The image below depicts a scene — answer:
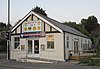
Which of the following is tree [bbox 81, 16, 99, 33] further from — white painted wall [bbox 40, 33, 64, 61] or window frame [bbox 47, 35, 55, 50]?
white painted wall [bbox 40, 33, 64, 61]

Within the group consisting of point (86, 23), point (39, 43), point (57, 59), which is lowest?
point (57, 59)

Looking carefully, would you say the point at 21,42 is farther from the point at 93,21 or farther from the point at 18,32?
the point at 93,21

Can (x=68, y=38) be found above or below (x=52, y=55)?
above

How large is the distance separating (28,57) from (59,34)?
17.2ft

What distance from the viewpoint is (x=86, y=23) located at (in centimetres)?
8738

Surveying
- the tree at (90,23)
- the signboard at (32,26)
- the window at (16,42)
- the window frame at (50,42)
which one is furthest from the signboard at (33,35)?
the tree at (90,23)

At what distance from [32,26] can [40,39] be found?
215cm

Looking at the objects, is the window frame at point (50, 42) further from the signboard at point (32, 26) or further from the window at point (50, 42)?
the signboard at point (32, 26)

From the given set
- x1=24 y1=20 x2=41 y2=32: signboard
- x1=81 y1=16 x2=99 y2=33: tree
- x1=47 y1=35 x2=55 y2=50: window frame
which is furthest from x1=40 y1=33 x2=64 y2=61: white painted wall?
x1=81 y1=16 x2=99 y2=33: tree

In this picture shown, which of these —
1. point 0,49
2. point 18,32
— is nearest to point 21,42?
point 18,32

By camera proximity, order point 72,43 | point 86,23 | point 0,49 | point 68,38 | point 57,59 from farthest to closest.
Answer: point 86,23, point 0,49, point 72,43, point 68,38, point 57,59

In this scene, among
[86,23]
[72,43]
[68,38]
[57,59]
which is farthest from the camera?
[86,23]

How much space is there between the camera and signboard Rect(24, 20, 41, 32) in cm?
3141

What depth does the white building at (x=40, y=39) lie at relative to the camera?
2973cm
